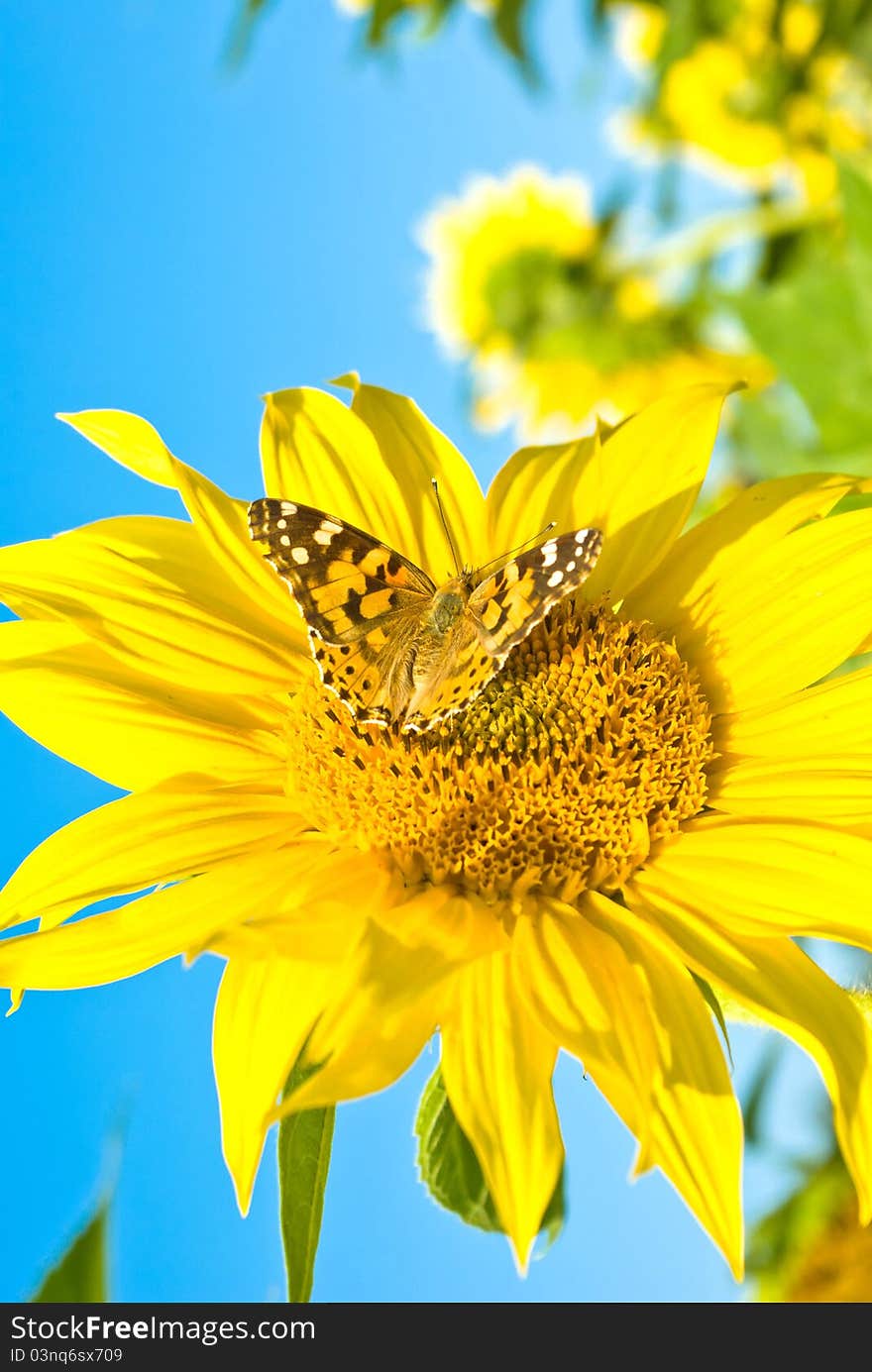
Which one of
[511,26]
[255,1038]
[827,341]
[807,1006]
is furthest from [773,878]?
[511,26]

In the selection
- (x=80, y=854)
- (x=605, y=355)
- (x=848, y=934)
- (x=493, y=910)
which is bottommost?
(x=848, y=934)

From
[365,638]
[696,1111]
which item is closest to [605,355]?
[365,638]

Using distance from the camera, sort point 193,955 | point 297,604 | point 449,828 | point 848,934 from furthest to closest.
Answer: point 297,604 → point 449,828 → point 848,934 → point 193,955

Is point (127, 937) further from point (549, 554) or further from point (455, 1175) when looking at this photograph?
point (549, 554)

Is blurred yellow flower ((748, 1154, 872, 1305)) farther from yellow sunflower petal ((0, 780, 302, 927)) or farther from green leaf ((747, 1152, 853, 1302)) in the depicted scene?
yellow sunflower petal ((0, 780, 302, 927))

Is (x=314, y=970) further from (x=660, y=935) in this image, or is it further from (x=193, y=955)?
(x=660, y=935)
